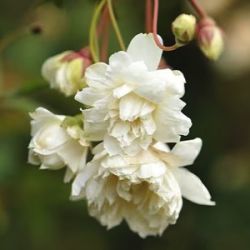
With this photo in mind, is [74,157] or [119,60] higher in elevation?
[119,60]

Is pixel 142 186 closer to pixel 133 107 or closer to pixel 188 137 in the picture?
pixel 133 107

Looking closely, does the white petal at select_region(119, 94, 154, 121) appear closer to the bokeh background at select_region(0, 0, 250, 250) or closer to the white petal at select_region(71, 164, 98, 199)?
the white petal at select_region(71, 164, 98, 199)

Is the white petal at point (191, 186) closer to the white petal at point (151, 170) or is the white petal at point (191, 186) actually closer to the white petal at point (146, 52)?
the white petal at point (151, 170)

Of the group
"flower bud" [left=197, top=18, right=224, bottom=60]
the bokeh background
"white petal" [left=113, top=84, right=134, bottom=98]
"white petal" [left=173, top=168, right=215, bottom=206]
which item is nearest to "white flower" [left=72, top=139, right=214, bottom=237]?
"white petal" [left=173, top=168, right=215, bottom=206]

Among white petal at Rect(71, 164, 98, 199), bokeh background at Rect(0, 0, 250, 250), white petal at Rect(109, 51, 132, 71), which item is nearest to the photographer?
white petal at Rect(109, 51, 132, 71)

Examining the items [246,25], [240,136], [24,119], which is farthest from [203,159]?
[24,119]

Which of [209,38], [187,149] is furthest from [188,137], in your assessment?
[187,149]

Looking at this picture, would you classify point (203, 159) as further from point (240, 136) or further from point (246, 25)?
point (246, 25)
